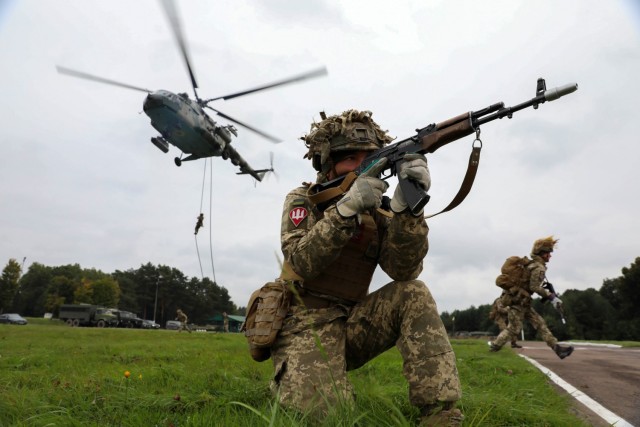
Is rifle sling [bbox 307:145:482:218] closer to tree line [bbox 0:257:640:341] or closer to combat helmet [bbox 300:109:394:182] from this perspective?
combat helmet [bbox 300:109:394:182]

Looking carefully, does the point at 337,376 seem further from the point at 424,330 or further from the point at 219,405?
the point at 219,405

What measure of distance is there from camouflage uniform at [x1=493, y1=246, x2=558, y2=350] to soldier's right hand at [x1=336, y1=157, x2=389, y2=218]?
270 inches

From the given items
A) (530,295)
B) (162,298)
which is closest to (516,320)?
(530,295)

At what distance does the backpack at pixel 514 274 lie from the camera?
8.91 m

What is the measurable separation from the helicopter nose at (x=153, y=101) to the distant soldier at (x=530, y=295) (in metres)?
14.8

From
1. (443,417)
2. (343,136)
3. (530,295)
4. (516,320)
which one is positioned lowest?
(443,417)

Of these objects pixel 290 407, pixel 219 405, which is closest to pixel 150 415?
pixel 219 405

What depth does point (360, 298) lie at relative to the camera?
3.09m

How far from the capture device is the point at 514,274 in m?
9.08

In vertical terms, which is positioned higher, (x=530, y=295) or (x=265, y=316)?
(x=530, y=295)

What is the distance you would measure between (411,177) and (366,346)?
1.11 meters

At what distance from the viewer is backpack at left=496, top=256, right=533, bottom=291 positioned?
8.91 meters

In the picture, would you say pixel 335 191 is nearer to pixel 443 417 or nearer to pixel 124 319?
pixel 443 417

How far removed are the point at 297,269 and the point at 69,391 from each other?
207cm
